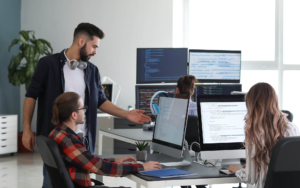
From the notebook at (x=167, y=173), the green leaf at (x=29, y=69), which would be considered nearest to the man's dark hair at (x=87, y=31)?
the notebook at (x=167, y=173)

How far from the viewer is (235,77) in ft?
15.4

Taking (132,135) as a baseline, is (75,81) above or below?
above

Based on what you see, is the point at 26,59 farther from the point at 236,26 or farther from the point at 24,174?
the point at 236,26

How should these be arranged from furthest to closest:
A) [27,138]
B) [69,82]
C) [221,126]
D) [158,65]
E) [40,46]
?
[40,46] < [158,65] < [69,82] < [27,138] < [221,126]

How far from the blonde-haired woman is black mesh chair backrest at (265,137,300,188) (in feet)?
0.66

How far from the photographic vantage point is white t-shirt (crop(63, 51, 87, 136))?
247cm

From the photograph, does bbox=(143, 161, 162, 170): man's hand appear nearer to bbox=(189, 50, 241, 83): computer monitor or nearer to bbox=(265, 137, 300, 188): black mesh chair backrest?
bbox=(265, 137, 300, 188): black mesh chair backrest

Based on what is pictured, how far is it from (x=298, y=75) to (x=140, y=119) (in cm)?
431

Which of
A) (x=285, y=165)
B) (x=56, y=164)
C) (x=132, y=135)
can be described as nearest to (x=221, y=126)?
(x=285, y=165)

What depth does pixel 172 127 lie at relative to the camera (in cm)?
211

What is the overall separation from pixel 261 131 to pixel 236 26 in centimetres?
471

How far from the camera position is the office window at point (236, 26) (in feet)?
19.7

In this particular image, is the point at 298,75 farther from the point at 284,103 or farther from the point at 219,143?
the point at 219,143

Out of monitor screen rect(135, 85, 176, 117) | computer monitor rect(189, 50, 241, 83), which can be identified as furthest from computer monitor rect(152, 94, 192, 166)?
computer monitor rect(189, 50, 241, 83)
